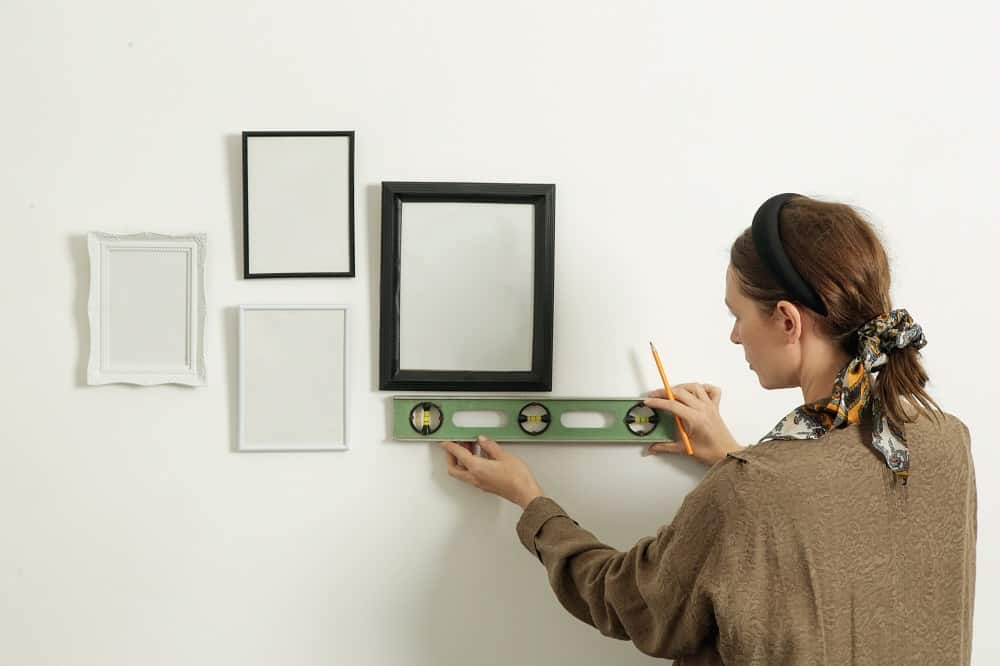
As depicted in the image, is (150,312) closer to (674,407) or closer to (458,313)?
(458,313)

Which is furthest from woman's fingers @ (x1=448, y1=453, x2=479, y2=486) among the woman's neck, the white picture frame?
the woman's neck

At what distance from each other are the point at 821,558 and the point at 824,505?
0.05 metres

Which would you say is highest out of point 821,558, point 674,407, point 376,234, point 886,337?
point 376,234

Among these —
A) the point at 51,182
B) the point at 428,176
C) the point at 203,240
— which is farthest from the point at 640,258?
the point at 51,182

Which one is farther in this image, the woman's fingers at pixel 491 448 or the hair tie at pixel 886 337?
the woman's fingers at pixel 491 448

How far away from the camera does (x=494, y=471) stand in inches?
45.4

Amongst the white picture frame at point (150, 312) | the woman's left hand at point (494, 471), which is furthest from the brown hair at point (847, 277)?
the white picture frame at point (150, 312)

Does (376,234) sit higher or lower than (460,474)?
higher

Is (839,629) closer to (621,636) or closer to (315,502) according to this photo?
(621,636)

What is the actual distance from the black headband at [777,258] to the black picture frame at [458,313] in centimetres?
38

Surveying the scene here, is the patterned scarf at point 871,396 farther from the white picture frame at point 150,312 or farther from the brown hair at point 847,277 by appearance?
the white picture frame at point 150,312

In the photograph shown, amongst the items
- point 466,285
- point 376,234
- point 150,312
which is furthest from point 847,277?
point 150,312

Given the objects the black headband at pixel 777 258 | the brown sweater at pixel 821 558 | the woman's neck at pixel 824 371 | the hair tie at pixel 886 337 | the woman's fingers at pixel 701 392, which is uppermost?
the black headband at pixel 777 258

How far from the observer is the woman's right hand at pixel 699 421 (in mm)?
1174
